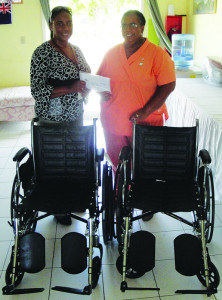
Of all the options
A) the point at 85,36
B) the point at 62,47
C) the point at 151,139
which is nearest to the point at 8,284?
the point at 151,139

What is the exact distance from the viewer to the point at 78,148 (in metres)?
1.98

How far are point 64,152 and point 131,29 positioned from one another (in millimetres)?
836

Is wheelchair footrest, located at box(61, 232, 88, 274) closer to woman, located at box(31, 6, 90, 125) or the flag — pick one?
woman, located at box(31, 6, 90, 125)

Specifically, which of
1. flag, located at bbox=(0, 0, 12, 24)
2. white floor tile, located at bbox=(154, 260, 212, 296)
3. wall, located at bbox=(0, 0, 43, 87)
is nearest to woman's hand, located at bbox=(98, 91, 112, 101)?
white floor tile, located at bbox=(154, 260, 212, 296)

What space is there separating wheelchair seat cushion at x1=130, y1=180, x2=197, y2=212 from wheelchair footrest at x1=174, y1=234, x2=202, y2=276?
0.16 m

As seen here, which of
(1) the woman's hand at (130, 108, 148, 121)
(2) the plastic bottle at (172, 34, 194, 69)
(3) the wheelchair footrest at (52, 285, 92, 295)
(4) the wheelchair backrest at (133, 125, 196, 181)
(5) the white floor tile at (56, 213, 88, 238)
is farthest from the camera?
(2) the plastic bottle at (172, 34, 194, 69)

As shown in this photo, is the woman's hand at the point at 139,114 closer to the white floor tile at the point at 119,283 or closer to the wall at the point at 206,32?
the white floor tile at the point at 119,283

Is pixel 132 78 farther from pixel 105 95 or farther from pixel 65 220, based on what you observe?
pixel 65 220

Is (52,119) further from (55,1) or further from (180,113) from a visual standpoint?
(55,1)

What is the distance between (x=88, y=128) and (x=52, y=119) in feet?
0.91

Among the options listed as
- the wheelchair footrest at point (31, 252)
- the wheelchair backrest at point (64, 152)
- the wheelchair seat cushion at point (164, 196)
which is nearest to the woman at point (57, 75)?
the wheelchair backrest at point (64, 152)

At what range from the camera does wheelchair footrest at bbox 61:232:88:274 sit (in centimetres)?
165

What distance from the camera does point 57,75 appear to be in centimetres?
200

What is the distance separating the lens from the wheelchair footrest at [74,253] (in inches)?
64.9
